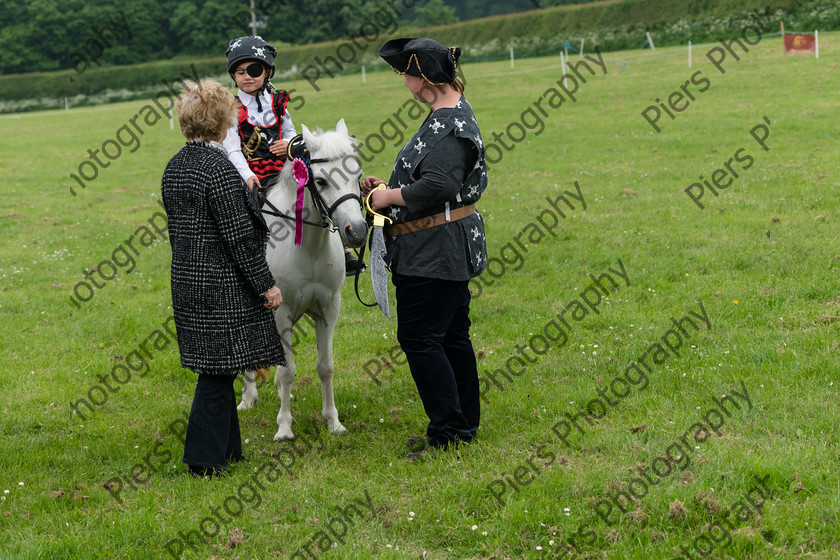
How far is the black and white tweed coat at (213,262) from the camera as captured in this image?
457 centimetres

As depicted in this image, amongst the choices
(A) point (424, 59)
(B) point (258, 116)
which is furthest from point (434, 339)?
(B) point (258, 116)

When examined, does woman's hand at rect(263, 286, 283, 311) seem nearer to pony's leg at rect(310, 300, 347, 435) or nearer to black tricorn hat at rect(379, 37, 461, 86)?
pony's leg at rect(310, 300, 347, 435)

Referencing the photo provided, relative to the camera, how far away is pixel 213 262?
4.67 m

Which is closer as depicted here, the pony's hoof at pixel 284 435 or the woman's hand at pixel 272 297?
the woman's hand at pixel 272 297

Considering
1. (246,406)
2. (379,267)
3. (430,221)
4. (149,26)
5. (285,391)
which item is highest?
(149,26)

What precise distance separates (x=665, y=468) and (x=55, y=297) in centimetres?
800

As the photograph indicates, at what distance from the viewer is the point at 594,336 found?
22.5ft

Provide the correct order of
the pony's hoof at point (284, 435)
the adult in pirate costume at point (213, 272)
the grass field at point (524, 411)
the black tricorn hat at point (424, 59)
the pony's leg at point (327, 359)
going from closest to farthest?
the grass field at point (524, 411), the black tricorn hat at point (424, 59), the adult in pirate costume at point (213, 272), the pony's hoof at point (284, 435), the pony's leg at point (327, 359)

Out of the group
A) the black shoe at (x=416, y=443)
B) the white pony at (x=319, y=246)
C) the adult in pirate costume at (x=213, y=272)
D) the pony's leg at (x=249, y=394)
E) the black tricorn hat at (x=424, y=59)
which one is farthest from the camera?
the pony's leg at (x=249, y=394)

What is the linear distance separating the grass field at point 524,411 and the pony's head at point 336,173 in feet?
5.69

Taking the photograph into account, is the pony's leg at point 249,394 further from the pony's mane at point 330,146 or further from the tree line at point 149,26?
the tree line at point 149,26

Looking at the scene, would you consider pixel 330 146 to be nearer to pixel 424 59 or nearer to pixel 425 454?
pixel 424 59

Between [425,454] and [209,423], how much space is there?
1458mm

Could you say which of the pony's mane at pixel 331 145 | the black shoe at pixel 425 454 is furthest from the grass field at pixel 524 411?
the pony's mane at pixel 331 145
